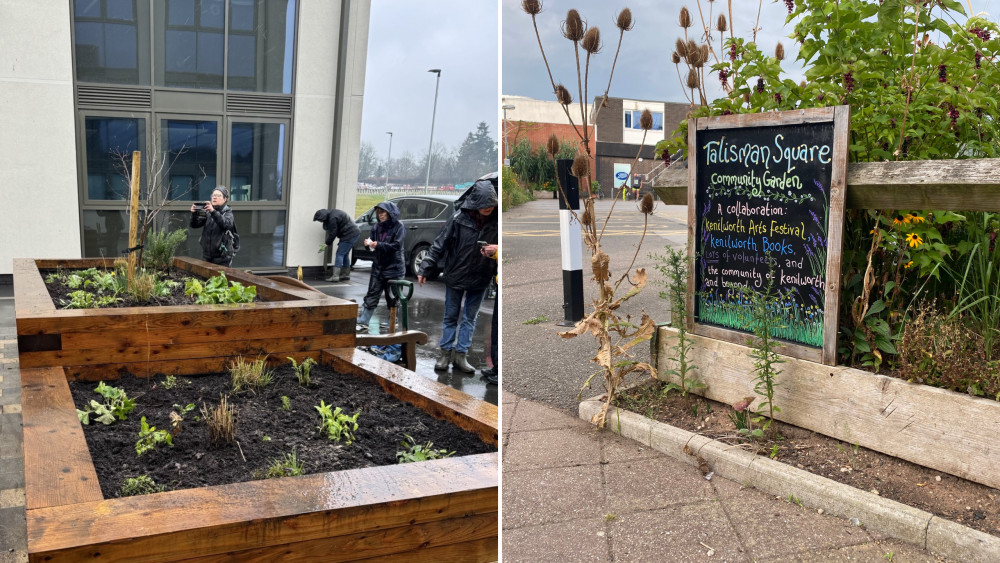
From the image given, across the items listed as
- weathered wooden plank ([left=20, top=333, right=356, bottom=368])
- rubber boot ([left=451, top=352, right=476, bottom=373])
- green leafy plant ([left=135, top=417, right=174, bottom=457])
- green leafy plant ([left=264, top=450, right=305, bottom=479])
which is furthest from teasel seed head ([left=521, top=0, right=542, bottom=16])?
rubber boot ([left=451, top=352, right=476, bottom=373])

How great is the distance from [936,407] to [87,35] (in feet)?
41.2

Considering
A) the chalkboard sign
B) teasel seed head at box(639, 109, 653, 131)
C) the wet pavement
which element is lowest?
the wet pavement

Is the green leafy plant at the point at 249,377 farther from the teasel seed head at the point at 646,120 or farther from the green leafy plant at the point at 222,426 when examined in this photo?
the teasel seed head at the point at 646,120

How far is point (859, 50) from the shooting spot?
3902mm

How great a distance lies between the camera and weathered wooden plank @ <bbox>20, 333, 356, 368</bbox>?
437 cm

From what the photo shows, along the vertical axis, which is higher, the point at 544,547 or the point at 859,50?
the point at 859,50

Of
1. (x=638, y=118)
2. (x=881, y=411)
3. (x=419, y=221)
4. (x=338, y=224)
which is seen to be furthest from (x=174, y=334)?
(x=419, y=221)

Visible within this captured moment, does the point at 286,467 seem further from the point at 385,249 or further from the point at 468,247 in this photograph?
the point at 385,249

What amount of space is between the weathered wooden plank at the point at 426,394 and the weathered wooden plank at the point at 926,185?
5.97ft

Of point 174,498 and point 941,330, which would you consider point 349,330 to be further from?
point 941,330

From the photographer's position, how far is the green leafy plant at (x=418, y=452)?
320cm

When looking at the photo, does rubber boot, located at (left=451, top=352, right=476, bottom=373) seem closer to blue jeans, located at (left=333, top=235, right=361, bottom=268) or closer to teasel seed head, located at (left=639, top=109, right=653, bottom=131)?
teasel seed head, located at (left=639, top=109, right=653, bottom=131)

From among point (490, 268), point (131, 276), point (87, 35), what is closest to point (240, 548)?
point (490, 268)

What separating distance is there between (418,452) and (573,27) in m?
1.79
